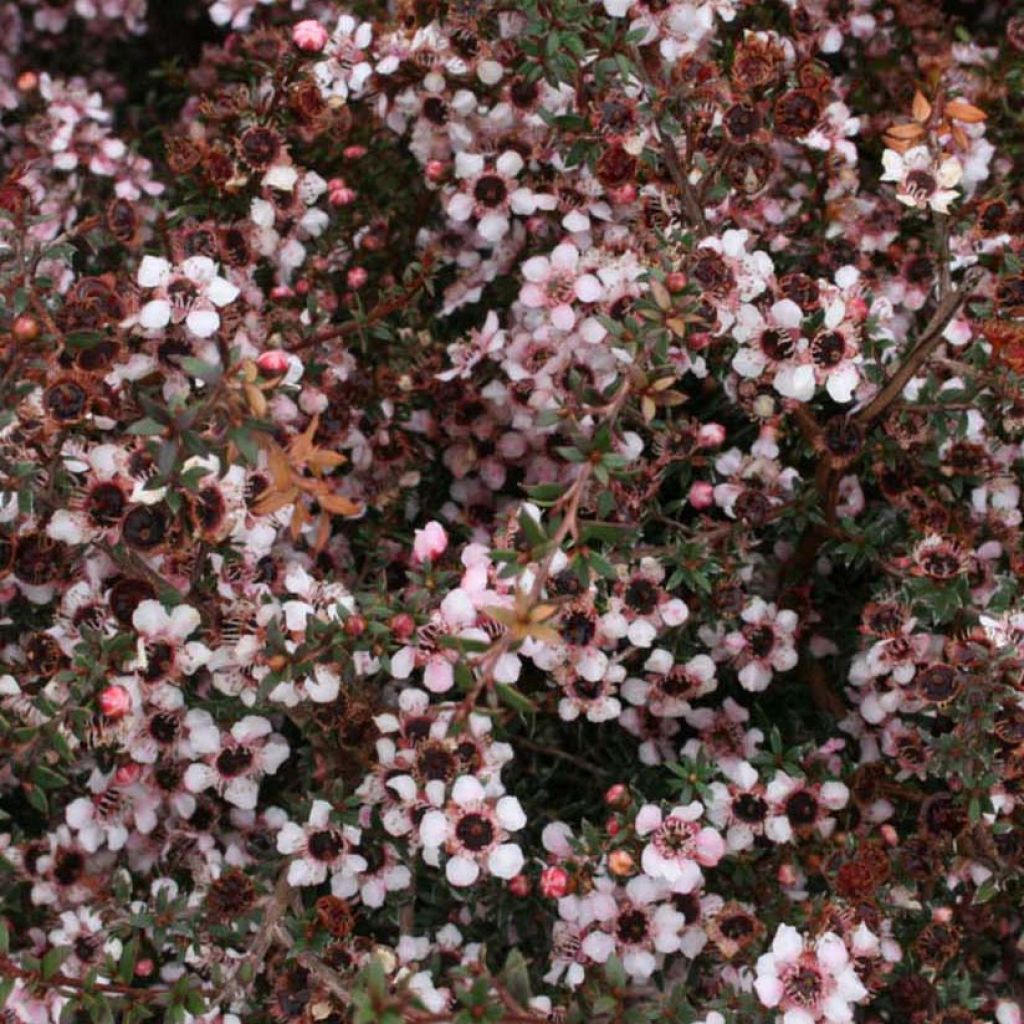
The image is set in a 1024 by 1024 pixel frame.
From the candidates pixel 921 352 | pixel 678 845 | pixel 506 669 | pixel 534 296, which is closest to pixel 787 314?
pixel 921 352

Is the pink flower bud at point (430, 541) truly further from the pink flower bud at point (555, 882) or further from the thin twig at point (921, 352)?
the thin twig at point (921, 352)

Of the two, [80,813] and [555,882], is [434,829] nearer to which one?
[555,882]

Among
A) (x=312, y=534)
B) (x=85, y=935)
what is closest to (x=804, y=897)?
(x=312, y=534)

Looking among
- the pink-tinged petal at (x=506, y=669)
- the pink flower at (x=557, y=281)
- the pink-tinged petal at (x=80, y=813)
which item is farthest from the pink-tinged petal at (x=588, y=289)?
the pink-tinged petal at (x=80, y=813)

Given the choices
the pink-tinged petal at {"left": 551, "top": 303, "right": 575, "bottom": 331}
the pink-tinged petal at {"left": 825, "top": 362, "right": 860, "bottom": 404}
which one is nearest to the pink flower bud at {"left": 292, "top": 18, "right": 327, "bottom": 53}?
the pink-tinged petal at {"left": 551, "top": 303, "right": 575, "bottom": 331}

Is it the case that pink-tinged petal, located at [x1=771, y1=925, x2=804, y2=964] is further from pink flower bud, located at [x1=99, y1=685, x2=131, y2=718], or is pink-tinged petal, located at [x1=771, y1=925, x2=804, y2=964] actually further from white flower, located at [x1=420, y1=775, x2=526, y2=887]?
pink flower bud, located at [x1=99, y1=685, x2=131, y2=718]
